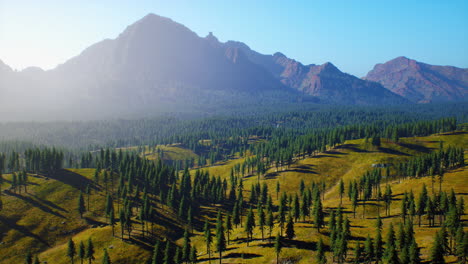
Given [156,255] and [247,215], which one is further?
[247,215]

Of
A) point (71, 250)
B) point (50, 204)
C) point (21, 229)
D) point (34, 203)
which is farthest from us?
point (50, 204)

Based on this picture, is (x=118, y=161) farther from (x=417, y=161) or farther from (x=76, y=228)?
(x=417, y=161)

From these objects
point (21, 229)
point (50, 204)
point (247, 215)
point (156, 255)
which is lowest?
point (21, 229)

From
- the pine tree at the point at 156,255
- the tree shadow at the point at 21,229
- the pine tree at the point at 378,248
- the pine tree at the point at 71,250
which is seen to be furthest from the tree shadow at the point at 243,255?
the tree shadow at the point at 21,229

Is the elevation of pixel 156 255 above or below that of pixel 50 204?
below

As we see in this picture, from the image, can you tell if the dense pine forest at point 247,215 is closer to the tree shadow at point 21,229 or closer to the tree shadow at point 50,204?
the tree shadow at point 21,229

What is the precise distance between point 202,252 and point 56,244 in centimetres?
5488

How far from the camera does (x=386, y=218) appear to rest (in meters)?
114

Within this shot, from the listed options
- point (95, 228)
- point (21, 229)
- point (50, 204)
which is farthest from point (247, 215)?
point (50, 204)

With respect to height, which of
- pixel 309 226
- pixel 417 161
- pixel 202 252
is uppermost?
pixel 417 161

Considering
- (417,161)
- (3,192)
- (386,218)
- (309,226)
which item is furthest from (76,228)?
(417,161)

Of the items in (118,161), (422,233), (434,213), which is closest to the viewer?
(422,233)

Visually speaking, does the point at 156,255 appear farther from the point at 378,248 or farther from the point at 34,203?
the point at 34,203

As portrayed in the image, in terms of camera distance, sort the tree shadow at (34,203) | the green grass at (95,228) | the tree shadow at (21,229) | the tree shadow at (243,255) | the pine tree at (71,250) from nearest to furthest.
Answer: the tree shadow at (243,255)
the pine tree at (71,250)
the green grass at (95,228)
the tree shadow at (21,229)
the tree shadow at (34,203)
